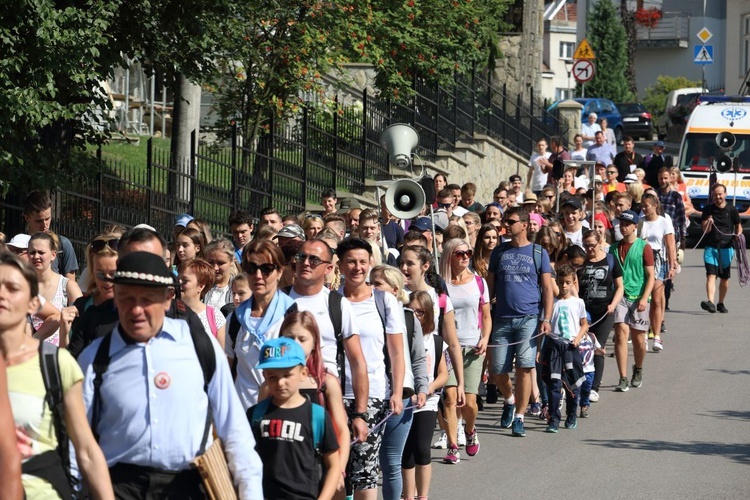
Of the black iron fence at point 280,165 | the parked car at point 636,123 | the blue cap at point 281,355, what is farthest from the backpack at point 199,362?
the parked car at point 636,123

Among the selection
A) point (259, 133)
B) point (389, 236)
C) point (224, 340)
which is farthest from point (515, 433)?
point (259, 133)

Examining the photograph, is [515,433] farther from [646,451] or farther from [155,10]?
[155,10]

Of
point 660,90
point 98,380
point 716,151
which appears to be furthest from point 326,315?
point 660,90

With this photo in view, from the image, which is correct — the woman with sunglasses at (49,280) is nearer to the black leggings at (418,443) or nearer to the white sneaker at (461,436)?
the black leggings at (418,443)

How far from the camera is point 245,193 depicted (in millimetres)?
Answer: 18297

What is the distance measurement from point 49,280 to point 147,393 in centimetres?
456

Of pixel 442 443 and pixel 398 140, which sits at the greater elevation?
pixel 398 140

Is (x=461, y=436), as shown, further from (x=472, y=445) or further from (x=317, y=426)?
(x=317, y=426)

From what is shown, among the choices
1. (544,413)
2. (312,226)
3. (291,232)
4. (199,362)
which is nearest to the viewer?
(199,362)

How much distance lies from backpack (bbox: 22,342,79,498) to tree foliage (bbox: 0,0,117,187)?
316 inches

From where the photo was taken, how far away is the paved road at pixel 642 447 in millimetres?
9766

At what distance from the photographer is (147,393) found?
4.74 m

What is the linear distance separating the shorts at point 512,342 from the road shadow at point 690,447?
2.99 feet

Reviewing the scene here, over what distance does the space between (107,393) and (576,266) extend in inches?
373
